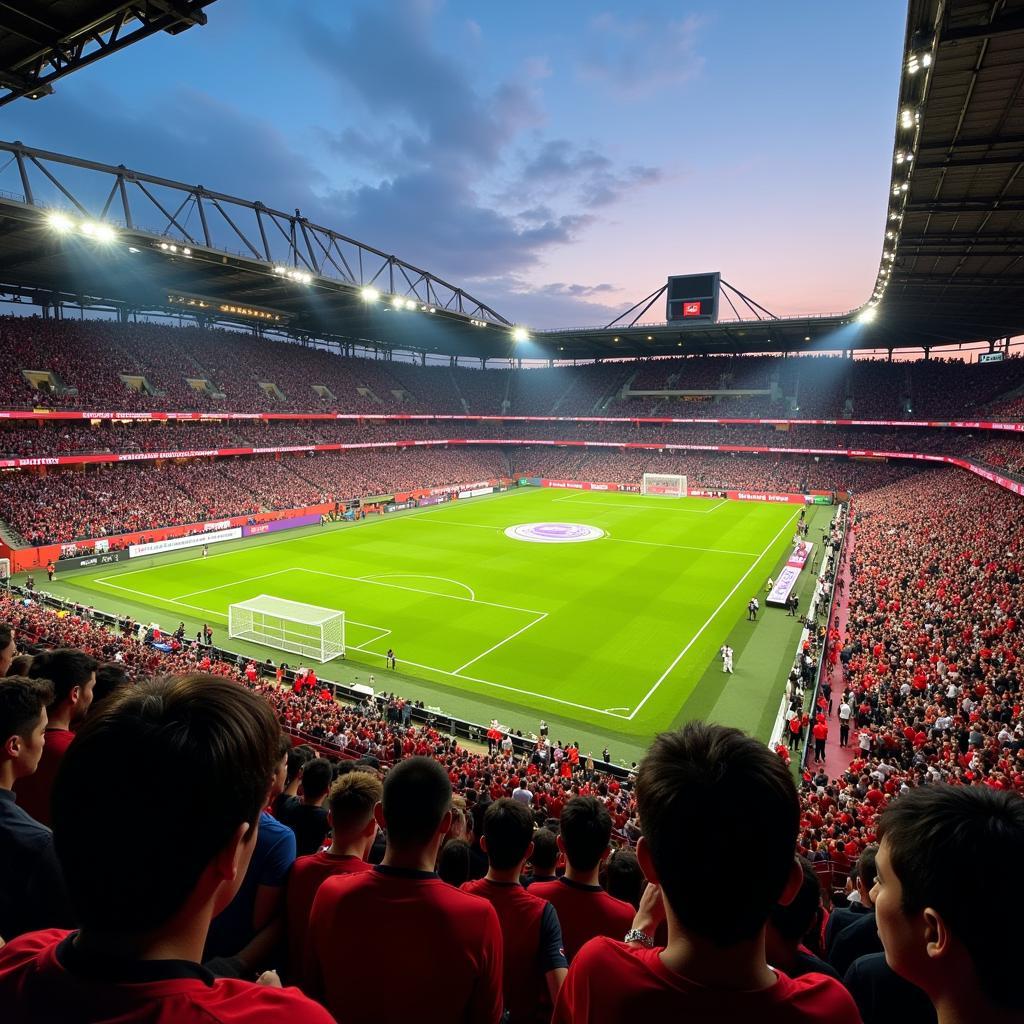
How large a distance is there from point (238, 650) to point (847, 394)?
71.5m

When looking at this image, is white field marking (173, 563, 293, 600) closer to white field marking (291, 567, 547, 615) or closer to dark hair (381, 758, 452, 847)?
white field marking (291, 567, 547, 615)

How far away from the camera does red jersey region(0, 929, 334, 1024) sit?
1427 mm

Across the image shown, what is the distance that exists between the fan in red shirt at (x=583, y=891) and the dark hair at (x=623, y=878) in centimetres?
90

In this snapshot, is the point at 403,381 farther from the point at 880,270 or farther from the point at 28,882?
the point at 28,882

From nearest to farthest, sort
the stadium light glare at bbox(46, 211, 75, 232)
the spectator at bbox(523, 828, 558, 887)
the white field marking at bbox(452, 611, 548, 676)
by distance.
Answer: the spectator at bbox(523, 828, 558, 887), the white field marking at bbox(452, 611, 548, 676), the stadium light glare at bbox(46, 211, 75, 232)

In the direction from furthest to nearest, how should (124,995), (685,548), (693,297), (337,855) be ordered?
(693,297) → (685,548) → (337,855) → (124,995)

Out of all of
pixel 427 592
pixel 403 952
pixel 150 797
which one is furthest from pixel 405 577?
pixel 150 797

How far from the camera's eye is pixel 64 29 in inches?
347

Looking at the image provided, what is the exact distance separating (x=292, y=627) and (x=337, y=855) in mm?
25071

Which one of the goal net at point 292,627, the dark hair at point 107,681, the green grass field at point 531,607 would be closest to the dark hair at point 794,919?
the dark hair at point 107,681

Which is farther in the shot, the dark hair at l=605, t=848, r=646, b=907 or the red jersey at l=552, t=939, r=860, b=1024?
the dark hair at l=605, t=848, r=646, b=907

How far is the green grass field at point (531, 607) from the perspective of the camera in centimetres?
2269

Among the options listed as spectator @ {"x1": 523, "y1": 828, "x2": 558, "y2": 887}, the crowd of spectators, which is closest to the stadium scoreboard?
the crowd of spectators

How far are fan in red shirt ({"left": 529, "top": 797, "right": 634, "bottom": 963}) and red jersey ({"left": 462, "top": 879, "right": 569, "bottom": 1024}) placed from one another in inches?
18.6
